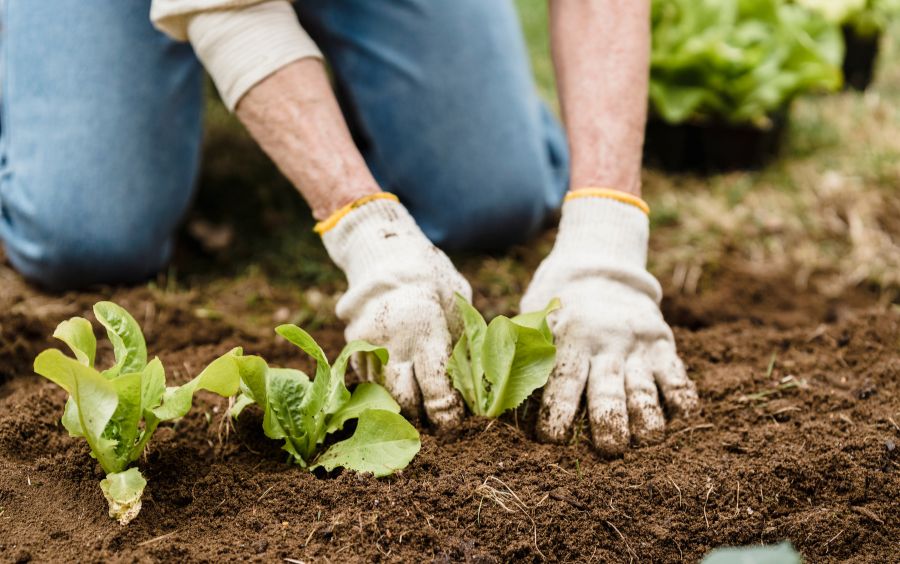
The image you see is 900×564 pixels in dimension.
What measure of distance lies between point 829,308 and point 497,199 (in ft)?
3.24

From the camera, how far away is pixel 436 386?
1.53 m

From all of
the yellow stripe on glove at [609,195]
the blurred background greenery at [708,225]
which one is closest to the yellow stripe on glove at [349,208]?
the yellow stripe on glove at [609,195]

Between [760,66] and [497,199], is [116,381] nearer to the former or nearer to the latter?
[497,199]

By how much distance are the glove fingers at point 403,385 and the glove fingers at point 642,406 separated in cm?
40

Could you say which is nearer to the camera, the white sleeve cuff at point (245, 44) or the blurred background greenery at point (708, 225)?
the white sleeve cuff at point (245, 44)

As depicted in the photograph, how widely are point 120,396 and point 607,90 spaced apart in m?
1.20

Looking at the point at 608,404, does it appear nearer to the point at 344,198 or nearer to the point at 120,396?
the point at 344,198

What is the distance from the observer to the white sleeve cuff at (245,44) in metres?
1.70

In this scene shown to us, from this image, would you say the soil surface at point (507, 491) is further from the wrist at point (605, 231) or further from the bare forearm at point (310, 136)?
the bare forearm at point (310, 136)

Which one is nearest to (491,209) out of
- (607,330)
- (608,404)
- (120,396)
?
(607,330)

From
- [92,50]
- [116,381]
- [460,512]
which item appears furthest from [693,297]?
[92,50]

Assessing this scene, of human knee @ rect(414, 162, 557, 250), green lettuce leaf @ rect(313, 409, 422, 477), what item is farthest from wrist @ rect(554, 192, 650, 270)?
human knee @ rect(414, 162, 557, 250)

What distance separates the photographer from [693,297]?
228 cm

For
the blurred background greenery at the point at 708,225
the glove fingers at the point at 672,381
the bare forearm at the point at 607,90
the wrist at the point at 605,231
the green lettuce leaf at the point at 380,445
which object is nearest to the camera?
the green lettuce leaf at the point at 380,445
